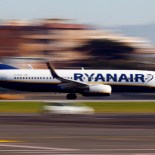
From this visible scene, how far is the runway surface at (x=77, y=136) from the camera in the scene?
932 inches

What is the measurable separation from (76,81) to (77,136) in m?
45.6

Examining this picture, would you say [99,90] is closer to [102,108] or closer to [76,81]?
[76,81]

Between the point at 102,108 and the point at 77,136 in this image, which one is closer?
the point at 77,136

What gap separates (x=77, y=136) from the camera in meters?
28.7

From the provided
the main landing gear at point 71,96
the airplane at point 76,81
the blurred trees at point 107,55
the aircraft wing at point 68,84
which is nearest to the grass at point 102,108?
the airplane at point 76,81

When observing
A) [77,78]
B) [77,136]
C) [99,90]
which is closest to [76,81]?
[77,78]

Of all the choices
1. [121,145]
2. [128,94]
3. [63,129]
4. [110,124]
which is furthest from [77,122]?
[128,94]

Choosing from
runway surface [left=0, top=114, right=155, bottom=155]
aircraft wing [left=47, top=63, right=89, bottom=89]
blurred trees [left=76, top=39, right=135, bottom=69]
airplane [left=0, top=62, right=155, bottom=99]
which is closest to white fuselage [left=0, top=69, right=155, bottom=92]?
airplane [left=0, top=62, right=155, bottom=99]

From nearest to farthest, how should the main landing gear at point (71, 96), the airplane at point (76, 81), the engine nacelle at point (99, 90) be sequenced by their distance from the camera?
the engine nacelle at point (99, 90)
the airplane at point (76, 81)
the main landing gear at point (71, 96)

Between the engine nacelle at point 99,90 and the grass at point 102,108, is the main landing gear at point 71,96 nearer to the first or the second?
the engine nacelle at point 99,90

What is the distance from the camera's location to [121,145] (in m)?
25.3

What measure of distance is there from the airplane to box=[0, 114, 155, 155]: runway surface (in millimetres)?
34190

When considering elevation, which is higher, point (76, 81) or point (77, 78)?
point (77, 78)

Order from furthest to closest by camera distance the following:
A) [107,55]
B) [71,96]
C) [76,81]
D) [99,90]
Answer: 1. [107,55]
2. [71,96]
3. [76,81]
4. [99,90]
